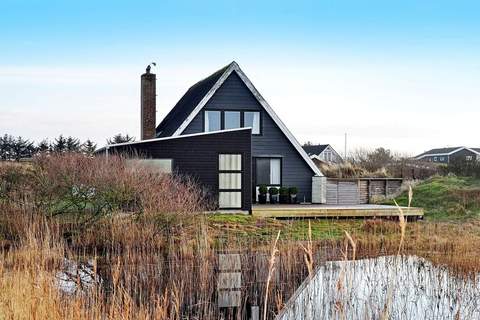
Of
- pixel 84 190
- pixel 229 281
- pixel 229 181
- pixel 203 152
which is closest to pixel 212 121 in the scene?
pixel 203 152

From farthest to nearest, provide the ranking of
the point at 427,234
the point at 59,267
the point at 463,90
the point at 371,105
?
the point at 371,105 < the point at 463,90 < the point at 427,234 < the point at 59,267

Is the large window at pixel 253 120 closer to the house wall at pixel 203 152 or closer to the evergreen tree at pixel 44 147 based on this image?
the house wall at pixel 203 152

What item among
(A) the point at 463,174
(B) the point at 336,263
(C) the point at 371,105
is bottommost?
(B) the point at 336,263

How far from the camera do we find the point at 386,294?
6.74m

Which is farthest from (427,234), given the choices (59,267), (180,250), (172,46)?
(172,46)

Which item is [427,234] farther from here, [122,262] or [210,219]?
[122,262]

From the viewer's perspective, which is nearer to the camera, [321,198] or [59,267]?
[59,267]

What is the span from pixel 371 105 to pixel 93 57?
432 inches

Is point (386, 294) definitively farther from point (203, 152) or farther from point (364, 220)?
point (203, 152)

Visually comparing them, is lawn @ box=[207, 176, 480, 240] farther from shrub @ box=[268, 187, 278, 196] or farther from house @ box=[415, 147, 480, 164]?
house @ box=[415, 147, 480, 164]

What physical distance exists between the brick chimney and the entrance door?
4.26 meters

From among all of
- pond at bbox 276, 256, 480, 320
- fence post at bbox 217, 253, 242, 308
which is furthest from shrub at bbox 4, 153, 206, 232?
pond at bbox 276, 256, 480, 320

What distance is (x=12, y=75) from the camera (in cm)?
1692

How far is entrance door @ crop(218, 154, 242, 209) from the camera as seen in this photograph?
15.2 meters
